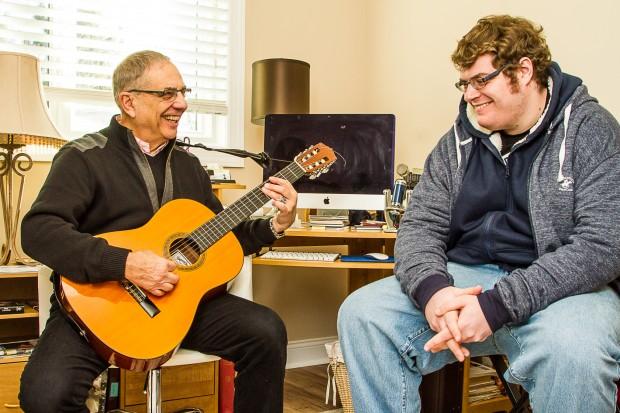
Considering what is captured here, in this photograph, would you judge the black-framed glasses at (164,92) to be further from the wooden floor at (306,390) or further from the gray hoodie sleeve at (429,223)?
the wooden floor at (306,390)

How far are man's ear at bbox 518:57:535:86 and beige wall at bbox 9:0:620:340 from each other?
947 mm

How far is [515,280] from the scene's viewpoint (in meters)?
1.13

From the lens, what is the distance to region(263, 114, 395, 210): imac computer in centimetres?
223

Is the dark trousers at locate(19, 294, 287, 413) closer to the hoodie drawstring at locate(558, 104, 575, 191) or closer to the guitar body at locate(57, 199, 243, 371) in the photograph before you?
the guitar body at locate(57, 199, 243, 371)

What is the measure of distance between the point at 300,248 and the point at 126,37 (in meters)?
1.32

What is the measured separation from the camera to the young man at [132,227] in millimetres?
1366

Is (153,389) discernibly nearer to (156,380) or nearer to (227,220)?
(156,380)

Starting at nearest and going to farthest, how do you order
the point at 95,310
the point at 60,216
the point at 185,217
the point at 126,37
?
the point at 95,310 < the point at 60,216 < the point at 185,217 < the point at 126,37

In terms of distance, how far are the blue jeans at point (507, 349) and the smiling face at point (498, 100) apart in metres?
0.38

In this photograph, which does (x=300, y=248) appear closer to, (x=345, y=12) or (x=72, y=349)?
(x=72, y=349)

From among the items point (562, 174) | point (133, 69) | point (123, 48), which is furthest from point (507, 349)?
point (123, 48)

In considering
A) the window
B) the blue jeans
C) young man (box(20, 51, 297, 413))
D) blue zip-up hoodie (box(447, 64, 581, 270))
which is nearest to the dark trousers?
young man (box(20, 51, 297, 413))

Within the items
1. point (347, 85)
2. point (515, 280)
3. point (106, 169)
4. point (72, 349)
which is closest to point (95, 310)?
point (72, 349)

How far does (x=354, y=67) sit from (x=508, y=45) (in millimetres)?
1821
